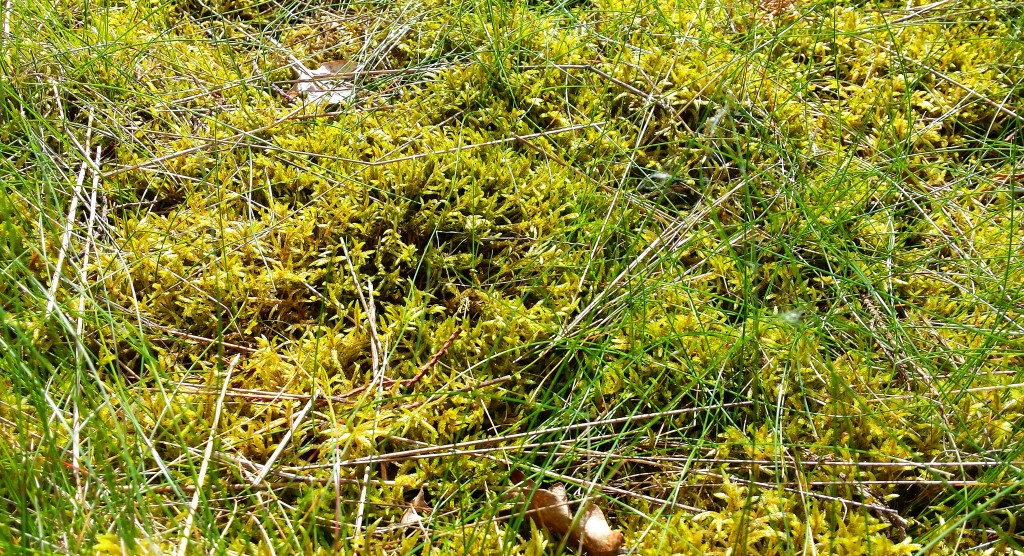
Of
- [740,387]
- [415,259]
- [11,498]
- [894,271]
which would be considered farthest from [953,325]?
[11,498]

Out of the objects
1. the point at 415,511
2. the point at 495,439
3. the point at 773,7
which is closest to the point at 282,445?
the point at 415,511

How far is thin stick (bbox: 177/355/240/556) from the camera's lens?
52.0 inches

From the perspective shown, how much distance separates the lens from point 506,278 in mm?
2025

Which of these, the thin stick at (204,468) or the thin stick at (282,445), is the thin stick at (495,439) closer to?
the thin stick at (282,445)

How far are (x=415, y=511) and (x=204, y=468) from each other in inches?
17.4

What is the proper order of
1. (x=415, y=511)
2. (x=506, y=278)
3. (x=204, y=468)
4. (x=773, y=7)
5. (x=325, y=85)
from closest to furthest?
(x=204, y=468) < (x=415, y=511) < (x=506, y=278) < (x=325, y=85) < (x=773, y=7)

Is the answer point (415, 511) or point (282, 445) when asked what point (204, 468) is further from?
point (415, 511)

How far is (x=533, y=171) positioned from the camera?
2.22 metres

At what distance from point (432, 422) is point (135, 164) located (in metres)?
1.27

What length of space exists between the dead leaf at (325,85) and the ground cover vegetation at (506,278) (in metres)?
0.02

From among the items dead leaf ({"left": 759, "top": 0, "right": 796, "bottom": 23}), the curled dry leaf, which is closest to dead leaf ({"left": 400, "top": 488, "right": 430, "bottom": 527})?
the curled dry leaf

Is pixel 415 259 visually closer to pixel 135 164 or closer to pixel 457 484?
pixel 457 484

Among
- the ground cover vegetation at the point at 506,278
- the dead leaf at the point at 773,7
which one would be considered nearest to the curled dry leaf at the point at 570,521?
the ground cover vegetation at the point at 506,278

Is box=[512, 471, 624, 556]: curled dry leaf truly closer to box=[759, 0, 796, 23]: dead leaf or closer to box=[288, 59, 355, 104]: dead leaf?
box=[288, 59, 355, 104]: dead leaf
